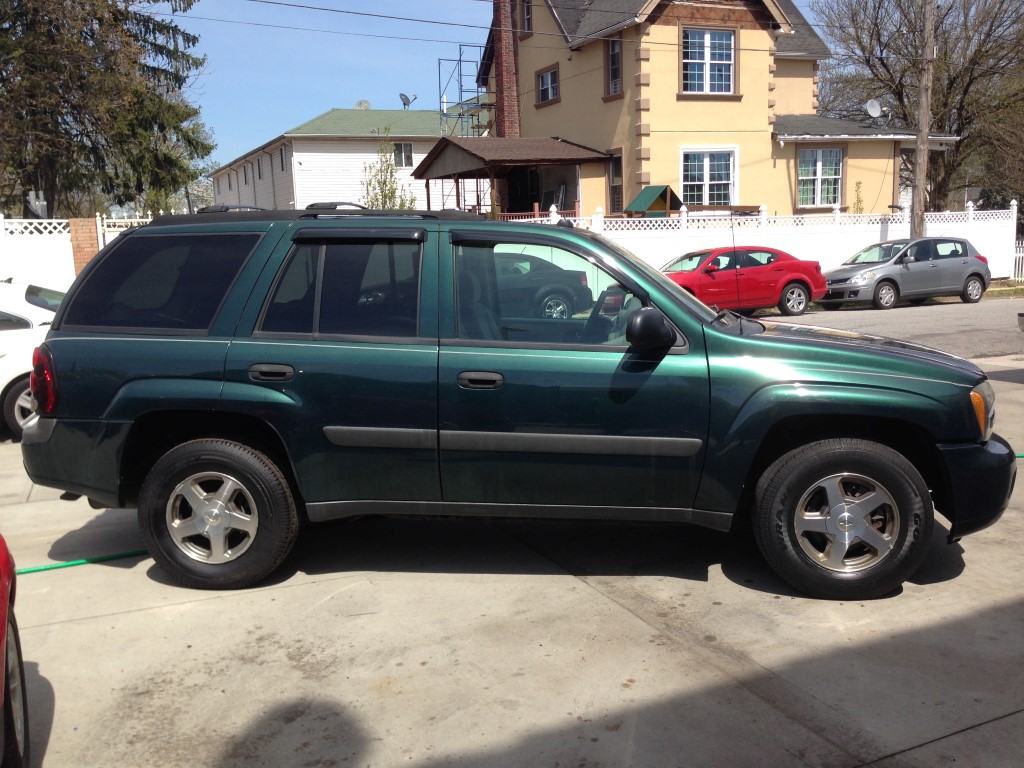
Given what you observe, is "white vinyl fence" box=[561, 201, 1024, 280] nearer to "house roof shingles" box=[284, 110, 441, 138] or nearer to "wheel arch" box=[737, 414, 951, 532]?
"wheel arch" box=[737, 414, 951, 532]

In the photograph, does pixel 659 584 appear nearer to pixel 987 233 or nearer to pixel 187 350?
pixel 187 350

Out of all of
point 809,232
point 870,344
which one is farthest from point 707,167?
point 870,344

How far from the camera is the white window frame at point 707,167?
26.3m

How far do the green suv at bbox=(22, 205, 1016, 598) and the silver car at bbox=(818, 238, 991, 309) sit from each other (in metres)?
17.4

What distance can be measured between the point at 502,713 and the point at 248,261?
8.49ft

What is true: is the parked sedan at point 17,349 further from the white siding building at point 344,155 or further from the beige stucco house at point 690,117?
the white siding building at point 344,155

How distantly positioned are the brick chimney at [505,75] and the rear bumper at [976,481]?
27170 mm

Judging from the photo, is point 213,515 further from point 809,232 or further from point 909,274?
point 809,232

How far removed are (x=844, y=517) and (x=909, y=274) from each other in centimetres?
1894

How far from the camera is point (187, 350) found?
4.64 meters

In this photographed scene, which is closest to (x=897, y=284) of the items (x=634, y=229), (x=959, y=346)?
(x=634, y=229)

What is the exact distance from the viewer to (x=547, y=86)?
29.8 m

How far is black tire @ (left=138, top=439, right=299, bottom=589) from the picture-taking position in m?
4.65

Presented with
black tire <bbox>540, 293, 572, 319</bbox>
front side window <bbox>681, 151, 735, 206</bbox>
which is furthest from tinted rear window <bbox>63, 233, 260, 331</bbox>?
front side window <bbox>681, 151, 735, 206</bbox>
